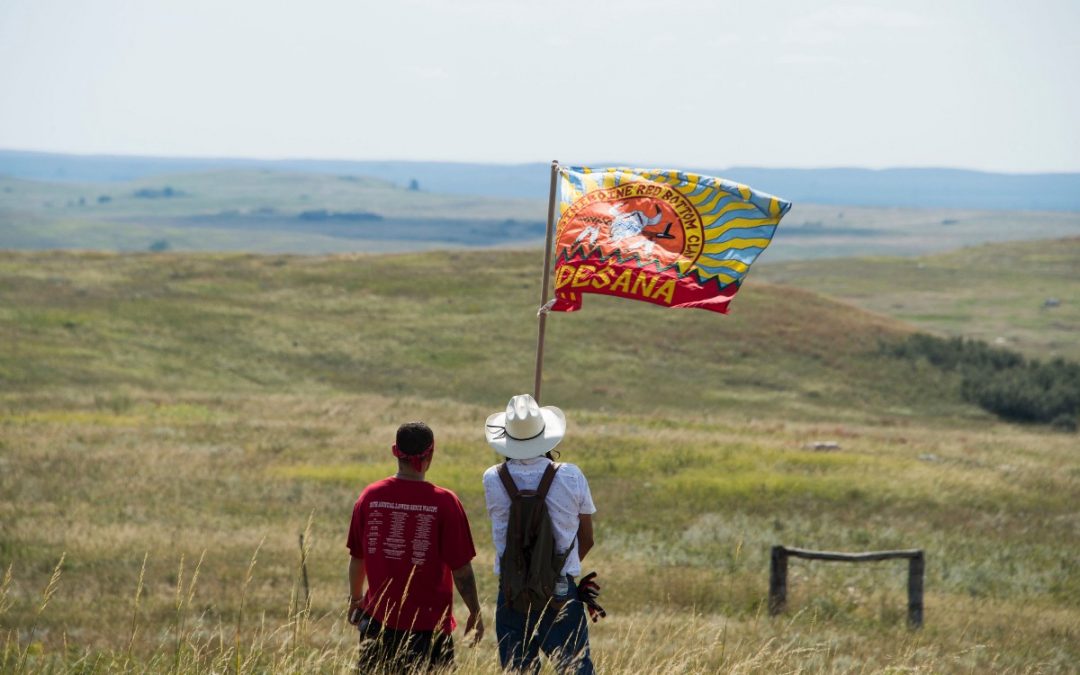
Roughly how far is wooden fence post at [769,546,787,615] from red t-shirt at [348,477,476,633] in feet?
24.2

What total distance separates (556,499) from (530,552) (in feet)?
1.18

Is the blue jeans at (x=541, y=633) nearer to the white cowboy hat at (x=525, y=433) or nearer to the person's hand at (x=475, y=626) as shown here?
the person's hand at (x=475, y=626)

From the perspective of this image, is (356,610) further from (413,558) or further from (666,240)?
(666,240)

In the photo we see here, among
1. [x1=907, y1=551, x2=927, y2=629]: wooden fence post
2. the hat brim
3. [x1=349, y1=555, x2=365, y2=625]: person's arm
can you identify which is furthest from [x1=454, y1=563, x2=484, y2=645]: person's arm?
[x1=907, y1=551, x2=927, y2=629]: wooden fence post

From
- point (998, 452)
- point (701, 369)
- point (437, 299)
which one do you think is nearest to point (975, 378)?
point (701, 369)

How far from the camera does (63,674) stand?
6.53 metres

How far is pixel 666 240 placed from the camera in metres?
9.84

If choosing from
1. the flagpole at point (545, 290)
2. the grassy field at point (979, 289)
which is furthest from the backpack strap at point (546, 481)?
the grassy field at point (979, 289)

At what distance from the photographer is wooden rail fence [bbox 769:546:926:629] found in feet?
44.0

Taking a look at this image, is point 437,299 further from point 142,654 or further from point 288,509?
point 142,654

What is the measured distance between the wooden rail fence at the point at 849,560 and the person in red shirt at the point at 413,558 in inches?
283

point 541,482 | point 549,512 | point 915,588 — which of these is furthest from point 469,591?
point 915,588

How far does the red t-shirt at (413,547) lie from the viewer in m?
7.00

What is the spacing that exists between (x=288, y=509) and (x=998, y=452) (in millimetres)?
20583
